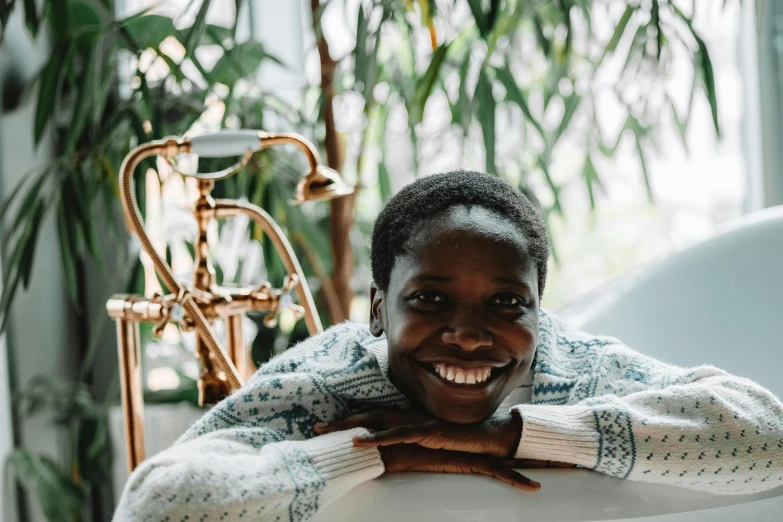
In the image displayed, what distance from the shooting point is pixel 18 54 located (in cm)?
187

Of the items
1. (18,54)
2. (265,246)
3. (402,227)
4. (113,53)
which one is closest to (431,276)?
(402,227)

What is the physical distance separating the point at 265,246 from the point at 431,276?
84 cm

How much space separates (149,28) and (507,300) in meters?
1.05

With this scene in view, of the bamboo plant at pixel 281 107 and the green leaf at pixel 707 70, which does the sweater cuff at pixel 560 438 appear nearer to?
the bamboo plant at pixel 281 107

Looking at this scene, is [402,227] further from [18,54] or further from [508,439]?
[18,54]

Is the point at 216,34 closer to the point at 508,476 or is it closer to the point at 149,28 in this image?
the point at 149,28

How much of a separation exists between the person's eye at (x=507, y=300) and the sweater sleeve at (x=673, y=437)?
0.33 feet

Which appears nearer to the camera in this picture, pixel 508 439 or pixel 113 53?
pixel 508 439

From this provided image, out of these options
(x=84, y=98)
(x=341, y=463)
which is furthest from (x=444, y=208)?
(x=84, y=98)

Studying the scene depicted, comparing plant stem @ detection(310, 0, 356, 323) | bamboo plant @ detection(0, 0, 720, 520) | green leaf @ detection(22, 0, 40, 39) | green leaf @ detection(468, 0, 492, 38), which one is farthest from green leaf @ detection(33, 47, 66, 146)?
green leaf @ detection(468, 0, 492, 38)

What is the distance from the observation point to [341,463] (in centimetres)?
75

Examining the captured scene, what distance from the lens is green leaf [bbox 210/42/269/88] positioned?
1532 mm

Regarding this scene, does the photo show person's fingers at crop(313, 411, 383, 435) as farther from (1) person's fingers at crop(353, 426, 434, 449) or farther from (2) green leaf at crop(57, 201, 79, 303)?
(2) green leaf at crop(57, 201, 79, 303)

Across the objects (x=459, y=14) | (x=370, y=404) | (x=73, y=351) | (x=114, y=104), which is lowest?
(x=73, y=351)
